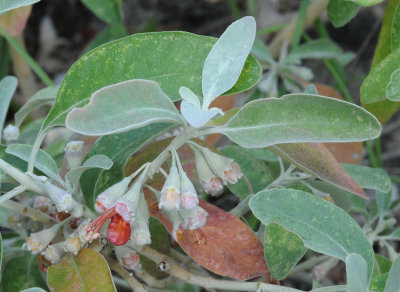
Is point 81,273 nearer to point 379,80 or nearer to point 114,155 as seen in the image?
point 114,155

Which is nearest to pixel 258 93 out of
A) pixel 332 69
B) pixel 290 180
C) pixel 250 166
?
pixel 332 69

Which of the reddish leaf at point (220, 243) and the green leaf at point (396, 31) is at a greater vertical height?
the green leaf at point (396, 31)

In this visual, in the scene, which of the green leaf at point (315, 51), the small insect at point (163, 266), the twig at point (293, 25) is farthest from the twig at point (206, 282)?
the twig at point (293, 25)

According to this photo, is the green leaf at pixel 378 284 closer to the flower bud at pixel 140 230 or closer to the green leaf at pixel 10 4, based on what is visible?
the flower bud at pixel 140 230

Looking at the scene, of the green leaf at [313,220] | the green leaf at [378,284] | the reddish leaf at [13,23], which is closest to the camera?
the green leaf at [313,220]

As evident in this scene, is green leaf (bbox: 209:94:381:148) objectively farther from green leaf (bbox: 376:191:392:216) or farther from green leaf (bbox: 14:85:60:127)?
green leaf (bbox: 376:191:392:216)

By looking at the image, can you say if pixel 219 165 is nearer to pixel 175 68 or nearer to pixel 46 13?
pixel 175 68

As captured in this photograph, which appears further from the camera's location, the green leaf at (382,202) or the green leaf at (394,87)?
the green leaf at (382,202)
